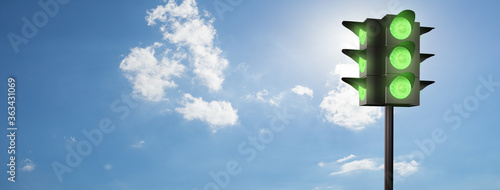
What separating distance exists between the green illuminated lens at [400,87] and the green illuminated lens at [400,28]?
0.48 m

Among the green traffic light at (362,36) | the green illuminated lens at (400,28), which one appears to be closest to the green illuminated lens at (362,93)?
the green traffic light at (362,36)

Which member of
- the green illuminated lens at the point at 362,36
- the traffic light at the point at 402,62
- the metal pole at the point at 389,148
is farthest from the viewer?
the green illuminated lens at the point at 362,36

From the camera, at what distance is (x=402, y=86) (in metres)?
4.00

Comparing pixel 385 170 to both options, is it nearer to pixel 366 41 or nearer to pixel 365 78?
pixel 365 78

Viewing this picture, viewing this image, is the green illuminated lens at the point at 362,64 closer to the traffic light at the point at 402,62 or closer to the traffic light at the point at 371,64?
the traffic light at the point at 371,64

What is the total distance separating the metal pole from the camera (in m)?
4.10

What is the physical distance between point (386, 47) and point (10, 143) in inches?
385

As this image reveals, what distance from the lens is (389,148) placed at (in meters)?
4.14

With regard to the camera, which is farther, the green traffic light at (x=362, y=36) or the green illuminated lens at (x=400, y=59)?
the green traffic light at (x=362, y=36)

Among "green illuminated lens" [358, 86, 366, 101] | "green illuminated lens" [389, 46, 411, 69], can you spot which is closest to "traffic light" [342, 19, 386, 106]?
"green illuminated lens" [358, 86, 366, 101]

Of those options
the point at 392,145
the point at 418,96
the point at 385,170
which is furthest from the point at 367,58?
the point at 385,170

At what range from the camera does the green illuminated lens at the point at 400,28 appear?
13.2ft

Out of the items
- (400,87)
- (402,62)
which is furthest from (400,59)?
(400,87)

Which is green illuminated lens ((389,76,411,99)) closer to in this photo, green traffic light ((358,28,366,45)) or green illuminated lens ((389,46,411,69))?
green illuminated lens ((389,46,411,69))
